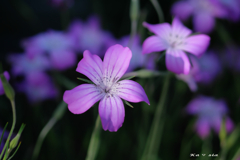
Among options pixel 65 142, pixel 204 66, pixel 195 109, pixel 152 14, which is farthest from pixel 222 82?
pixel 65 142

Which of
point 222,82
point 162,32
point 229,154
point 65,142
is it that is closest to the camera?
point 162,32

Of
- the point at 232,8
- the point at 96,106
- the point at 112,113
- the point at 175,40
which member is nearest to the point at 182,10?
the point at 232,8

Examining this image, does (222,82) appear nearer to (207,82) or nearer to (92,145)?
(207,82)

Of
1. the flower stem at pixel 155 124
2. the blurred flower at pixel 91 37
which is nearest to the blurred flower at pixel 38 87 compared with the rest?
the blurred flower at pixel 91 37

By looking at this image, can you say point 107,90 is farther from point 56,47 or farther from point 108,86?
point 56,47

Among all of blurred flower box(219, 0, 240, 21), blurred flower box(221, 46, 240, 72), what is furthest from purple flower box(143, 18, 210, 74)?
blurred flower box(221, 46, 240, 72)

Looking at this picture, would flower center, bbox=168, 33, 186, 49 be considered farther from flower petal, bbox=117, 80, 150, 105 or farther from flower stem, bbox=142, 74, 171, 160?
flower petal, bbox=117, 80, 150, 105

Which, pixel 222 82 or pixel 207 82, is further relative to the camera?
pixel 222 82
